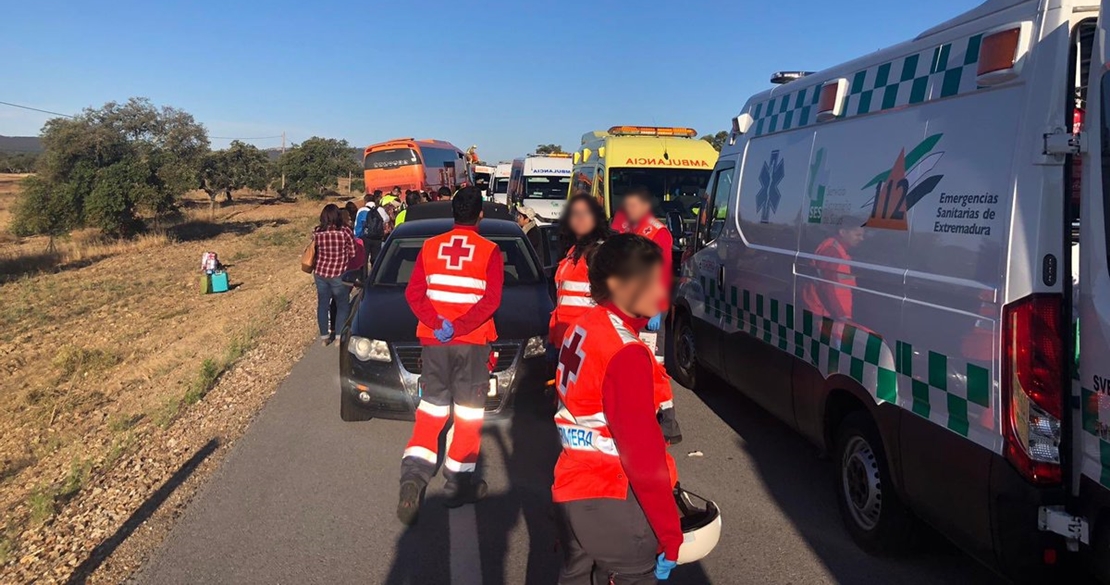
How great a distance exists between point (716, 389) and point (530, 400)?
2.13 meters

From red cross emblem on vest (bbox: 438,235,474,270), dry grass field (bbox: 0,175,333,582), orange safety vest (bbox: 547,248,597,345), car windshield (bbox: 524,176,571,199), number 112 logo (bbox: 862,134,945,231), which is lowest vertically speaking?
dry grass field (bbox: 0,175,333,582)

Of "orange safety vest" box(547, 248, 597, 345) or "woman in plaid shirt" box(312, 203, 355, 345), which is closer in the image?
"orange safety vest" box(547, 248, 597, 345)

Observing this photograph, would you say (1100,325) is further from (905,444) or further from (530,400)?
(530,400)

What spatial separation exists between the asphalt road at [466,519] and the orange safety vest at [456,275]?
1113 mm

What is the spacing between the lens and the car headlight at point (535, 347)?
20.7 ft

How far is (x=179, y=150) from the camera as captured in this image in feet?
208

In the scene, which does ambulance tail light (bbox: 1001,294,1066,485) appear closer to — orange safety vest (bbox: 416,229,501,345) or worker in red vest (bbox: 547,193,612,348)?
worker in red vest (bbox: 547,193,612,348)

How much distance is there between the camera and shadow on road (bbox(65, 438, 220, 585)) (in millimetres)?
4227

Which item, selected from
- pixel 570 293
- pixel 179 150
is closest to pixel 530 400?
pixel 570 293

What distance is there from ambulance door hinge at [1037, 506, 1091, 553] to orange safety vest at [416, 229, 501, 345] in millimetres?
2917

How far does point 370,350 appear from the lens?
6.19 meters

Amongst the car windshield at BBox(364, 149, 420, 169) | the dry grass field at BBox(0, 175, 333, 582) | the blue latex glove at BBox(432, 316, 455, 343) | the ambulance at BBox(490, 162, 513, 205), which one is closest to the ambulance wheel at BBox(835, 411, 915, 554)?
the blue latex glove at BBox(432, 316, 455, 343)

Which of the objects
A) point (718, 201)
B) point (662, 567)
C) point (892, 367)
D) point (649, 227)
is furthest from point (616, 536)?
point (718, 201)

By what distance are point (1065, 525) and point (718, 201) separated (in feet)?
13.9
